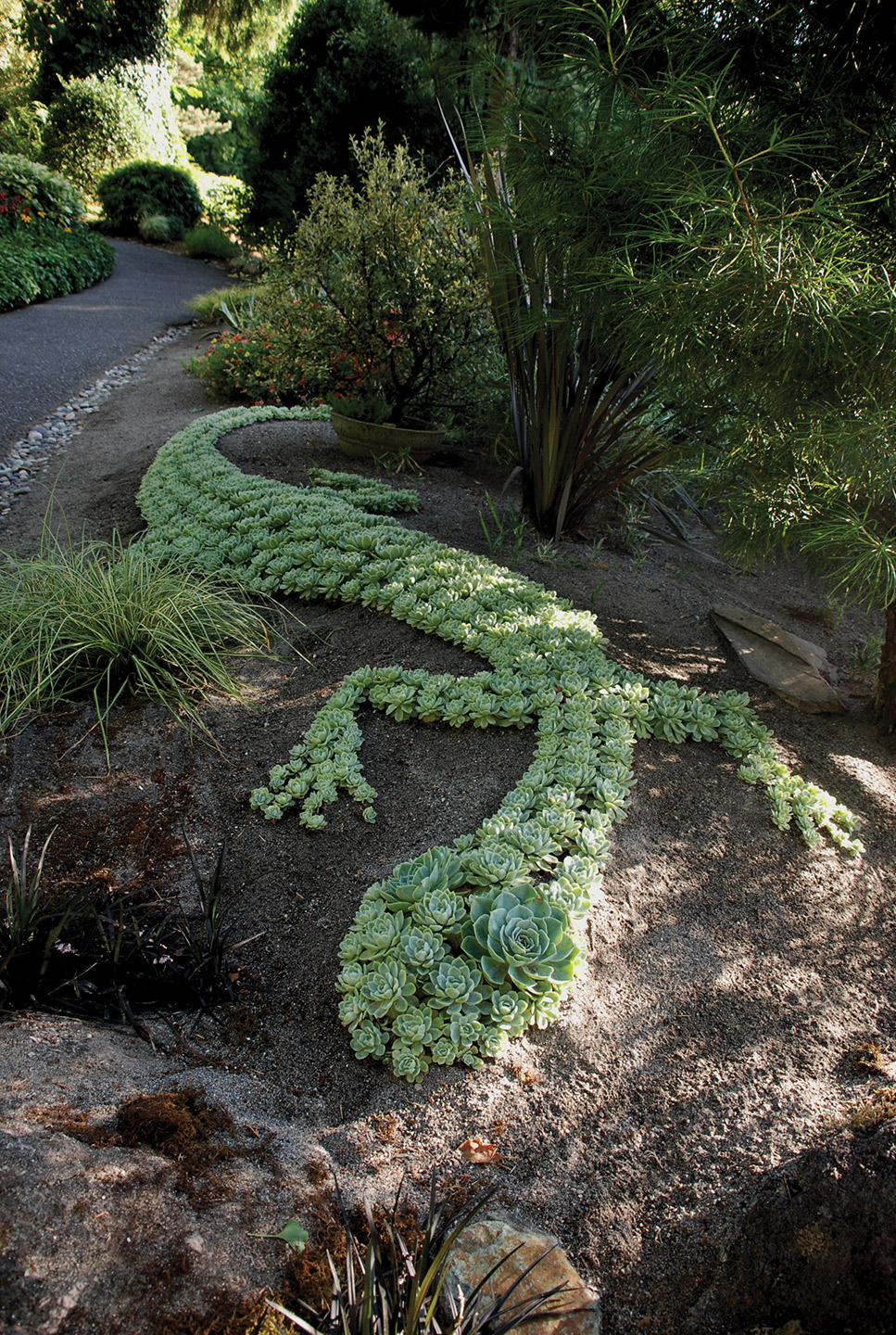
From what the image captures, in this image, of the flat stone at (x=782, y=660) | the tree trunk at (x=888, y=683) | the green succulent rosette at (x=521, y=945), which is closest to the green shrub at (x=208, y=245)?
the flat stone at (x=782, y=660)

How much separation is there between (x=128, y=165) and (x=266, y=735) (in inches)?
740

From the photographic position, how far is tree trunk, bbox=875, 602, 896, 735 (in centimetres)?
289

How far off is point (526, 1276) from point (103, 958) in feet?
4.06

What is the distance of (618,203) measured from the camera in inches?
100

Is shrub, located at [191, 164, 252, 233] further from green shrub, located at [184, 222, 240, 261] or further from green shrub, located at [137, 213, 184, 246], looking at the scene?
green shrub, located at [137, 213, 184, 246]

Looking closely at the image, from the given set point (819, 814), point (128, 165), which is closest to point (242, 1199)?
point (819, 814)

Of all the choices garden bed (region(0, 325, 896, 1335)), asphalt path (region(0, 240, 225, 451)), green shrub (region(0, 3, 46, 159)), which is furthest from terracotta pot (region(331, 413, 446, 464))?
green shrub (region(0, 3, 46, 159))

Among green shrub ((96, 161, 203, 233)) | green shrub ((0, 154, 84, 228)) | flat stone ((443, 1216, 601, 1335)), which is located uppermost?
green shrub ((96, 161, 203, 233))

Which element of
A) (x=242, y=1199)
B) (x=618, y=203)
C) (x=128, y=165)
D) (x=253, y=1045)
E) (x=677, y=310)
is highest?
(x=128, y=165)

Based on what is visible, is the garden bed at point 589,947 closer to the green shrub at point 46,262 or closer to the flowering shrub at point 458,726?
the flowering shrub at point 458,726

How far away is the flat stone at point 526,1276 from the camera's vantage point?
4.17ft

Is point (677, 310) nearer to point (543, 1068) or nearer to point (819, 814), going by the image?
point (819, 814)

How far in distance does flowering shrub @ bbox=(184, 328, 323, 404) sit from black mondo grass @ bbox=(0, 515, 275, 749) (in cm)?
386

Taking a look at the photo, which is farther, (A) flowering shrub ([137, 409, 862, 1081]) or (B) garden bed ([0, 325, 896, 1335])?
(A) flowering shrub ([137, 409, 862, 1081])
